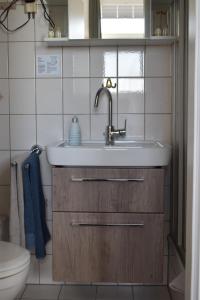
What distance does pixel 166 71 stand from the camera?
2.16 m

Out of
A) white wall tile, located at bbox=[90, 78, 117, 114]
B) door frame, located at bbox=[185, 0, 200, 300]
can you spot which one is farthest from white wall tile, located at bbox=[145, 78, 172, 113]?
door frame, located at bbox=[185, 0, 200, 300]

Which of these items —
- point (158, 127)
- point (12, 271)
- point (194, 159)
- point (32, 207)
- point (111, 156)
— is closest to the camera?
point (194, 159)

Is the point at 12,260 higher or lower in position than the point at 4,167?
lower

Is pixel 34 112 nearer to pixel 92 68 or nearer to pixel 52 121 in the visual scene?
pixel 52 121

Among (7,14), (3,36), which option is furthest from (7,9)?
(3,36)

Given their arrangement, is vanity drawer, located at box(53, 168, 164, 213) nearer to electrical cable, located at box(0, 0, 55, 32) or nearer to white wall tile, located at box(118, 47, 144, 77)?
white wall tile, located at box(118, 47, 144, 77)

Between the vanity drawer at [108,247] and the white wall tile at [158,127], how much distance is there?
1.85 ft

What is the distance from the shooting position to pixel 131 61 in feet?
7.12

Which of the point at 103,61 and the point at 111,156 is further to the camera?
the point at 103,61

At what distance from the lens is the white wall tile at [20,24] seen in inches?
85.4

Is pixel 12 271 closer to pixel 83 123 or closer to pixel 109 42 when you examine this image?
pixel 83 123

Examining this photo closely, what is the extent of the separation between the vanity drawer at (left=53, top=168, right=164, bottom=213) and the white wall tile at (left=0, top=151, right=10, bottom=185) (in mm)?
570

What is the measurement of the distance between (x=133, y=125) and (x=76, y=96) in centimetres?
38

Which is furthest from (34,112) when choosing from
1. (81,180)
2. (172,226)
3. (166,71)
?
(172,226)
